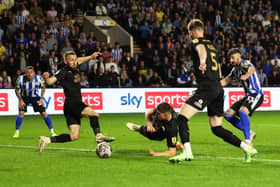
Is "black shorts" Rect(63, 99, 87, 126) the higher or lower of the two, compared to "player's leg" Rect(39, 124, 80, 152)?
higher

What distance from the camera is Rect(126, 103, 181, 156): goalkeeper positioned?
11562 mm

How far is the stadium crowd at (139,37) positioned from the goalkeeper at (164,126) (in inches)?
528

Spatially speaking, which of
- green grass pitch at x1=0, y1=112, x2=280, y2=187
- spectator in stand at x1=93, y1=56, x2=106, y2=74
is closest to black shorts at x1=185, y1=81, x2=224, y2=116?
green grass pitch at x1=0, y1=112, x2=280, y2=187

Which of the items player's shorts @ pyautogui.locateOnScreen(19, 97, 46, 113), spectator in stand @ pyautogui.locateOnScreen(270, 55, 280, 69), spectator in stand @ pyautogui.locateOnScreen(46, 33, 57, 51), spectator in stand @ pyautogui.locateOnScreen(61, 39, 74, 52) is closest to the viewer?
player's shorts @ pyautogui.locateOnScreen(19, 97, 46, 113)

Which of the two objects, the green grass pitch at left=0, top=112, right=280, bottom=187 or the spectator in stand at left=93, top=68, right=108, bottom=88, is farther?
the spectator in stand at left=93, top=68, right=108, bottom=88

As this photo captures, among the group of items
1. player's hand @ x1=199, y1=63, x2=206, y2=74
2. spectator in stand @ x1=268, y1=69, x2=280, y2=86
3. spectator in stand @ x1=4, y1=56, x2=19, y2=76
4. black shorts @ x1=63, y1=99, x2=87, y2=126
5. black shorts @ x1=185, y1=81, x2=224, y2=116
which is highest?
player's hand @ x1=199, y1=63, x2=206, y2=74

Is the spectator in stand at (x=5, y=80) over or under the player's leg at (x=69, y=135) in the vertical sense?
under

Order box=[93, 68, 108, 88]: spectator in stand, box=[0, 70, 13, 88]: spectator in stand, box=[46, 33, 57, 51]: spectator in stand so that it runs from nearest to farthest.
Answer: box=[0, 70, 13, 88]: spectator in stand
box=[93, 68, 108, 88]: spectator in stand
box=[46, 33, 57, 51]: spectator in stand

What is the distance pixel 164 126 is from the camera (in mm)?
11844

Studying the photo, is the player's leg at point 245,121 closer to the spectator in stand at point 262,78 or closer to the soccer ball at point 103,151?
the soccer ball at point 103,151

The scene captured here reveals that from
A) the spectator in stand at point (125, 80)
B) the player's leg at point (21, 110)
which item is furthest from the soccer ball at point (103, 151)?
the spectator in stand at point (125, 80)

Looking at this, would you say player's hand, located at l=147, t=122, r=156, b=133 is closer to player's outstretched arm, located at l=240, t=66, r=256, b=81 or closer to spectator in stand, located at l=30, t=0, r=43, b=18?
player's outstretched arm, located at l=240, t=66, r=256, b=81

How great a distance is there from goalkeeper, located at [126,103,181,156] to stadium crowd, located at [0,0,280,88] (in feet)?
44.0

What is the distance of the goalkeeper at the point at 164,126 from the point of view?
1156 cm
